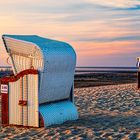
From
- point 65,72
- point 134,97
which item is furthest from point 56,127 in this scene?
point 134,97

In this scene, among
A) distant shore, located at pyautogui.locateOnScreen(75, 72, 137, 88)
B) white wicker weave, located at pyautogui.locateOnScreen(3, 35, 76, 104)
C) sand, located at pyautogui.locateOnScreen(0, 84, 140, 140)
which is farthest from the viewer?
distant shore, located at pyautogui.locateOnScreen(75, 72, 137, 88)

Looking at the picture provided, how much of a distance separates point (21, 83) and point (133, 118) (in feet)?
11.0

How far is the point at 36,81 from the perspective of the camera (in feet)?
39.5

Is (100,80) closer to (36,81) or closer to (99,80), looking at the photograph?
(99,80)

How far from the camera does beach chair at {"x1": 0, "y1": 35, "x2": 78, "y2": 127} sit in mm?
12078

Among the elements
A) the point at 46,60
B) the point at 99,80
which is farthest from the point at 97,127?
the point at 99,80

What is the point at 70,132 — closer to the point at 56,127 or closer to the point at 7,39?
the point at 56,127

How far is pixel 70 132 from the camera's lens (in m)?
11.5

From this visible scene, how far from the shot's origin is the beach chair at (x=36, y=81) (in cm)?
1208

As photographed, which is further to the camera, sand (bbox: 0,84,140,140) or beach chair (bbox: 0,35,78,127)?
beach chair (bbox: 0,35,78,127)

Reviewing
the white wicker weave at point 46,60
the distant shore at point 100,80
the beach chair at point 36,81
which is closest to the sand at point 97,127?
the beach chair at point 36,81

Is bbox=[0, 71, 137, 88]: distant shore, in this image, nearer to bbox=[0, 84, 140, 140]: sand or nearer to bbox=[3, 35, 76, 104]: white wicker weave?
bbox=[0, 84, 140, 140]: sand

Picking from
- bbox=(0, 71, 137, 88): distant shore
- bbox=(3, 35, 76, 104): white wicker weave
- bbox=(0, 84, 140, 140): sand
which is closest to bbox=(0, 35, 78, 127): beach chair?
bbox=(3, 35, 76, 104): white wicker weave

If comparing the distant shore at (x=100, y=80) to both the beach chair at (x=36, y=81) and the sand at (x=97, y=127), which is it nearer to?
the sand at (x=97, y=127)
